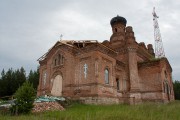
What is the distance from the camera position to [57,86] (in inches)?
814

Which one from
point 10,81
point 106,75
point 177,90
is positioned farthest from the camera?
point 177,90

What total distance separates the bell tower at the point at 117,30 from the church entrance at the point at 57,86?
8.72m

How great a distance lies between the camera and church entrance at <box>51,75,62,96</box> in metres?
20.4

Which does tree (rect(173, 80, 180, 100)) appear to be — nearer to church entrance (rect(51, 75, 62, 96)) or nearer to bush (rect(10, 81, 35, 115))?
church entrance (rect(51, 75, 62, 96))

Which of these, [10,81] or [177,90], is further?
[177,90]

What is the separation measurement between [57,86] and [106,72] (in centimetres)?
516

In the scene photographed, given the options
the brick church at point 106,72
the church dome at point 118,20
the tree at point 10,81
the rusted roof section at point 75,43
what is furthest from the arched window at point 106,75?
the tree at point 10,81

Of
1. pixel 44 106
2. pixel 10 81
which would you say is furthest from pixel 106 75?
pixel 10 81

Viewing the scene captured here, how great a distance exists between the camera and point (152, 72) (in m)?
23.5

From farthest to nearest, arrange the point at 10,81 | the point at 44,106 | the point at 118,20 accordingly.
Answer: the point at 10,81 → the point at 118,20 → the point at 44,106

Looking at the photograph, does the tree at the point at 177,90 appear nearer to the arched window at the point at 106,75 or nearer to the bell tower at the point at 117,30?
the bell tower at the point at 117,30

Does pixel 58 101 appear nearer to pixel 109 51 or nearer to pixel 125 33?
pixel 109 51

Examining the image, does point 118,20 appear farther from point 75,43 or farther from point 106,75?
point 106,75

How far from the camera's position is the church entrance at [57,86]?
801 inches
